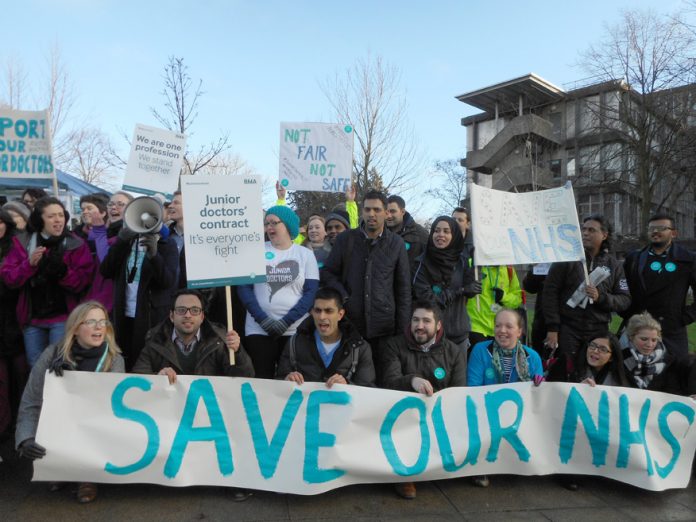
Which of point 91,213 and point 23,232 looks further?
point 91,213

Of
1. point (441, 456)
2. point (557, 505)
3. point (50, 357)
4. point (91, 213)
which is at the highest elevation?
point (91, 213)

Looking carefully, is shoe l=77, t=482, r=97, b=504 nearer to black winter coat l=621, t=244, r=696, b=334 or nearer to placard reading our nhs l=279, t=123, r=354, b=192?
placard reading our nhs l=279, t=123, r=354, b=192

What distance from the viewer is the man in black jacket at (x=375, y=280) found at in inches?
170

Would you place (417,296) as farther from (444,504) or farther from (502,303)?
(444,504)

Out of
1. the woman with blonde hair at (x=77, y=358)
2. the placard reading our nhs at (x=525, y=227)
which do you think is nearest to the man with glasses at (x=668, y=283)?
the placard reading our nhs at (x=525, y=227)

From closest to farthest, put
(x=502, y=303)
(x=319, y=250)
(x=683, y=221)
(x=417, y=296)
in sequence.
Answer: (x=417, y=296)
(x=502, y=303)
(x=319, y=250)
(x=683, y=221)

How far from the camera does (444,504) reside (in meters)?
3.39

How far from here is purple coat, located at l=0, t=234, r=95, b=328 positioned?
4.00 m

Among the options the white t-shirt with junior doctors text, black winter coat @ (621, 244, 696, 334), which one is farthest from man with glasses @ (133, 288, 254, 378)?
black winter coat @ (621, 244, 696, 334)

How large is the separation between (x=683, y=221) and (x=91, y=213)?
1797 inches

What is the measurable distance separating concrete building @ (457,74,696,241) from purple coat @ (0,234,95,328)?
80.6 feet

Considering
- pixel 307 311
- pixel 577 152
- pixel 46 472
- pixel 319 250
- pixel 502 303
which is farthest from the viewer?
pixel 577 152

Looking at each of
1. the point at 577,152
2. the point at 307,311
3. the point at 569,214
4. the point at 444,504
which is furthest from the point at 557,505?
the point at 577,152

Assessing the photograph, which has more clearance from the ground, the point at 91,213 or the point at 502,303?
the point at 91,213
